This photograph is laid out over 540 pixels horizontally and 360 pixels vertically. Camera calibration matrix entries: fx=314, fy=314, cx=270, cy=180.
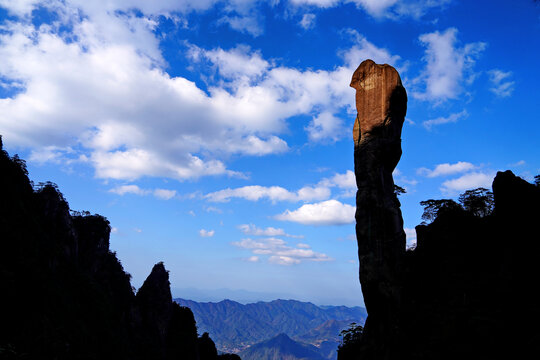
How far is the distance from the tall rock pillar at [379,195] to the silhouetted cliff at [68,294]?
27377mm

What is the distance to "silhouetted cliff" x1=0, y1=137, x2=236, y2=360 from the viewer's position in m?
34.1

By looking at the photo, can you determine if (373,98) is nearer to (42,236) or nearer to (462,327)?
(462,327)

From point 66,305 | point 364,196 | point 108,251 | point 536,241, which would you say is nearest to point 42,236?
point 66,305

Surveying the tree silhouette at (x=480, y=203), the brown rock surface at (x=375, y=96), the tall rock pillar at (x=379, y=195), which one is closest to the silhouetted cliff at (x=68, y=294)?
the tall rock pillar at (x=379, y=195)

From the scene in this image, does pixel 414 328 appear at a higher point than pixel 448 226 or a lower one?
lower

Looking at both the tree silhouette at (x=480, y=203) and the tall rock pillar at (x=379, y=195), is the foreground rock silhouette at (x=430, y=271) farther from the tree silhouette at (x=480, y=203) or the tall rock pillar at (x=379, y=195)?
the tree silhouette at (x=480, y=203)

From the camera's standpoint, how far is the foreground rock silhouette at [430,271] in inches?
820

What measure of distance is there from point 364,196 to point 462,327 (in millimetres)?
11346

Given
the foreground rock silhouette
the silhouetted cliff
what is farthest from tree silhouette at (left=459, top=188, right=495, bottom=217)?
the silhouetted cliff

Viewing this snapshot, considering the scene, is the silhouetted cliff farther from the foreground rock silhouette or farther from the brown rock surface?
the brown rock surface

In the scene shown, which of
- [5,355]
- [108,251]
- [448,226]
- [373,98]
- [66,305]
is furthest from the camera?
[108,251]

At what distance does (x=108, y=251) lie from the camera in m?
74.9

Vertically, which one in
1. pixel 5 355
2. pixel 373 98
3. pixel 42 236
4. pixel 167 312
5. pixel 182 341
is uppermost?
pixel 373 98

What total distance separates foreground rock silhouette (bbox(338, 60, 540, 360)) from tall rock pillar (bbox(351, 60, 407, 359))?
0.23 ft
